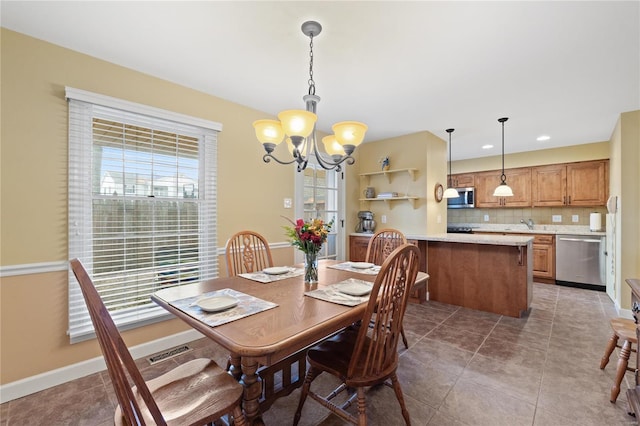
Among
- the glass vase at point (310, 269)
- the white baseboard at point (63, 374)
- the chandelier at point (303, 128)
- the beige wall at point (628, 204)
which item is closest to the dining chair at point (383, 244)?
the glass vase at point (310, 269)

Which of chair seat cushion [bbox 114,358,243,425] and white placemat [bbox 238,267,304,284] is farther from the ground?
white placemat [bbox 238,267,304,284]

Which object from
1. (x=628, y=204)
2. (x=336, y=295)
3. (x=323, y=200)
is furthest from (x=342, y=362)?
(x=628, y=204)

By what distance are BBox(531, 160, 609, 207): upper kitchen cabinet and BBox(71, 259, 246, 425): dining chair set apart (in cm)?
597

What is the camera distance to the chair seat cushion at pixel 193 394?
105cm

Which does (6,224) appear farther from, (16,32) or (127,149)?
(16,32)

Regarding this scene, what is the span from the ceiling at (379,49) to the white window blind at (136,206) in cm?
50

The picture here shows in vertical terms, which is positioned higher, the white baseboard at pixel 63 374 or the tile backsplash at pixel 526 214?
the tile backsplash at pixel 526 214

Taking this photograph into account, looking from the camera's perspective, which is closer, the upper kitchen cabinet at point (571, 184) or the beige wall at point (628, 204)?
the beige wall at point (628, 204)

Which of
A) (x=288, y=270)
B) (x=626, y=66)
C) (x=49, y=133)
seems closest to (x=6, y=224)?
(x=49, y=133)

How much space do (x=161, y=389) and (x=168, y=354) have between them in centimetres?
147

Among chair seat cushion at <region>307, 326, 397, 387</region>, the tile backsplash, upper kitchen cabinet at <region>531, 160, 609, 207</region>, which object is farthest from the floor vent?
upper kitchen cabinet at <region>531, 160, 609, 207</region>

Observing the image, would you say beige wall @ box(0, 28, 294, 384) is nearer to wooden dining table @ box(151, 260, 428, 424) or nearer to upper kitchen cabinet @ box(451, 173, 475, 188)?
wooden dining table @ box(151, 260, 428, 424)

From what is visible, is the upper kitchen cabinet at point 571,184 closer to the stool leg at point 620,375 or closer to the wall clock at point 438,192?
the wall clock at point 438,192

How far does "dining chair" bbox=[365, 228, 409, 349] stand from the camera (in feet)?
8.93
